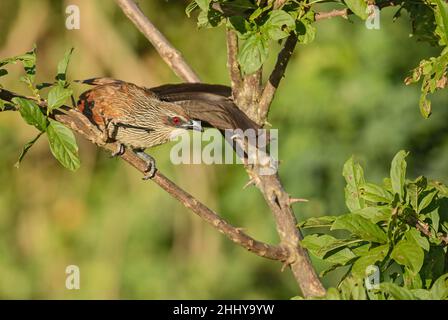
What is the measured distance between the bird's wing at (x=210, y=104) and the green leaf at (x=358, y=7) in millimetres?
683

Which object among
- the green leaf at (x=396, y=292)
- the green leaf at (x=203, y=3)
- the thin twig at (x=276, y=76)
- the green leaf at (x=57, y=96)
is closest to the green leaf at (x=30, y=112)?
the green leaf at (x=57, y=96)

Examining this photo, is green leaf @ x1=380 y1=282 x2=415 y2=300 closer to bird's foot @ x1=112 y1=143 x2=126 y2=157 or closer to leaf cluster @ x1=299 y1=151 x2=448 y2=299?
leaf cluster @ x1=299 y1=151 x2=448 y2=299

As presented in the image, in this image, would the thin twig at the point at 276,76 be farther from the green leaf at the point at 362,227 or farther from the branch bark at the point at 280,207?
the green leaf at the point at 362,227

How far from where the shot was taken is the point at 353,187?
3154 mm

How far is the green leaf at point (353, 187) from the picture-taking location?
3129 millimetres

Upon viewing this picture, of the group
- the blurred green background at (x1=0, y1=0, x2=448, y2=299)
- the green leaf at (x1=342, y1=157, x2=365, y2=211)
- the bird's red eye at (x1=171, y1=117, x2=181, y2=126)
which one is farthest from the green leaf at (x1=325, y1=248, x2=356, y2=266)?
the blurred green background at (x1=0, y1=0, x2=448, y2=299)

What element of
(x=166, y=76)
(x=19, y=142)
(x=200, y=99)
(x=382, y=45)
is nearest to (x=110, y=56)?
(x=166, y=76)

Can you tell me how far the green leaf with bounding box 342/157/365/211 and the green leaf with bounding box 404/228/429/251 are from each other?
1.01 feet

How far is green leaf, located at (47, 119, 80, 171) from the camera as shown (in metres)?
3.09

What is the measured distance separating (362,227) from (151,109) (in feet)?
7.52

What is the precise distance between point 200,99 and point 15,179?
3.95 m

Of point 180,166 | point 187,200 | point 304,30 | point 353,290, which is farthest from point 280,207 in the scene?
point 180,166

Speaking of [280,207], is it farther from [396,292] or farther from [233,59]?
[396,292]

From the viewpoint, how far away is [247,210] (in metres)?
7.19
